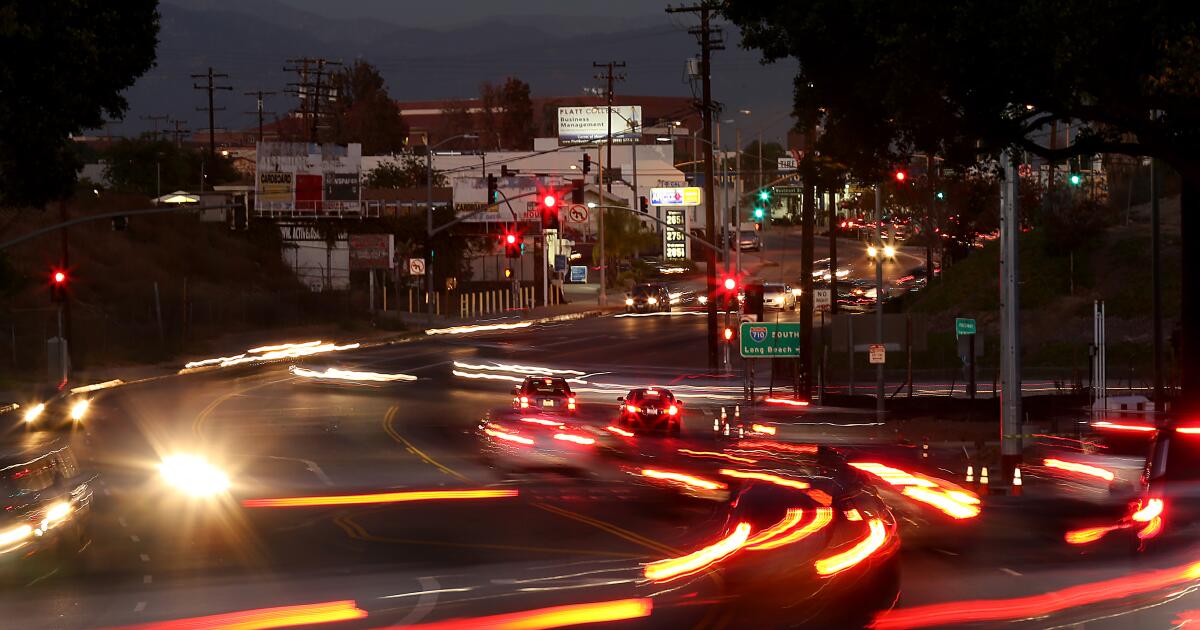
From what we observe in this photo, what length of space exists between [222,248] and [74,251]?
58.0ft

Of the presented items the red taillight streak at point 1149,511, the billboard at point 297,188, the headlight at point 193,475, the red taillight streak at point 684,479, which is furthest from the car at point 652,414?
the billboard at point 297,188

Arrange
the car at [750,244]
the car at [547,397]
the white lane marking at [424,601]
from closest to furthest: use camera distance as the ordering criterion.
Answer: the white lane marking at [424,601]
the car at [547,397]
the car at [750,244]

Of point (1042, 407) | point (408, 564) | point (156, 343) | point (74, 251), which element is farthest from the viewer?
point (74, 251)

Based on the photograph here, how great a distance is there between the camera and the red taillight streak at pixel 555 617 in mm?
12641

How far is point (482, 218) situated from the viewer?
351ft

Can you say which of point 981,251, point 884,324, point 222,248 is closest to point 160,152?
point 222,248

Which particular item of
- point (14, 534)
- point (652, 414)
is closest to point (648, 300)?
point (652, 414)

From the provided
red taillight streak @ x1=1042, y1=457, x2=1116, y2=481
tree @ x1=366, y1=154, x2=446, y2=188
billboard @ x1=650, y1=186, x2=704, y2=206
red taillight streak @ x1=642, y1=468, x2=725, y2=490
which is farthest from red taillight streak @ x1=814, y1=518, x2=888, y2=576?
billboard @ x1=650, y1=186, x2=704, y2=206

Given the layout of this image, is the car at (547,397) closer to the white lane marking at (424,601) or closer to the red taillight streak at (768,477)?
the red taillight streak at (768,477)

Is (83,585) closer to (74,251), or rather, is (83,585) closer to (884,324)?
(884,324)

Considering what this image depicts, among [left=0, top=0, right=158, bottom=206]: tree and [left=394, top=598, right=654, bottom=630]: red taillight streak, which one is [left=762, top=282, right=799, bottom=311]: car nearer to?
[left=0, top=0, right=158, bottom=206]: tree

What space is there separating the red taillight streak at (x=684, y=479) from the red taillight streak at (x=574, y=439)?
591cm

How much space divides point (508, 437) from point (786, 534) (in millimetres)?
20142

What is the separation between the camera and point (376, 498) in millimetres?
25359
